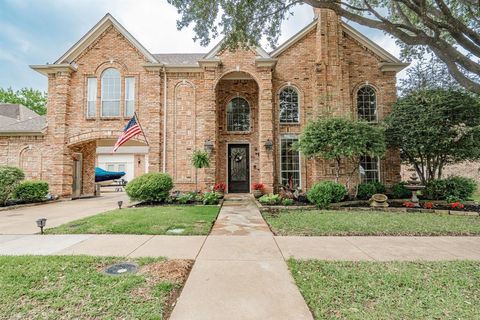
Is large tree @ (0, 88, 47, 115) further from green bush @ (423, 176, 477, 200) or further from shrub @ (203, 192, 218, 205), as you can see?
green bush @ (423, 176, 477, 200)

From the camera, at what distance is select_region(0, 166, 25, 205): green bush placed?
9.29m

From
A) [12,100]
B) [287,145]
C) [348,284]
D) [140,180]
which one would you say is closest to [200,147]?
[140,180]

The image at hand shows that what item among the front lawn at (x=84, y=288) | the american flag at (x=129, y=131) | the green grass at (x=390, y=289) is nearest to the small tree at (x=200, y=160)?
the american flag at (x=129, y=131)

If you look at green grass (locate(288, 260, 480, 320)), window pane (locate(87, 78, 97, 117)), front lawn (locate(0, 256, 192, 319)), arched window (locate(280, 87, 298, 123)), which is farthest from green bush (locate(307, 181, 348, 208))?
window pane (locate(87, 78, 97, 117))

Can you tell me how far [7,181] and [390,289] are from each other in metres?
→ 12.6

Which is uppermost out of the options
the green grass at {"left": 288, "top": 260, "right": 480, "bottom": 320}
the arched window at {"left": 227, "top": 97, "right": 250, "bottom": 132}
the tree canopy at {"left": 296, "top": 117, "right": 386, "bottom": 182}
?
the arched window at {"left": 227, "top": 97, "right": 250, "bottom": 132}

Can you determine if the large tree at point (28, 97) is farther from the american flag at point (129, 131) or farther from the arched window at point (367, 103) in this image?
the arched window at point (367, 103)

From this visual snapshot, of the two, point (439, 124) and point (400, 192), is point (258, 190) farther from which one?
point (439, 124)

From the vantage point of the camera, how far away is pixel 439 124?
950 centimetres

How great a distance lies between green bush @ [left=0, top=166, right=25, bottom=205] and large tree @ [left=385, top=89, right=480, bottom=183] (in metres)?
15.7

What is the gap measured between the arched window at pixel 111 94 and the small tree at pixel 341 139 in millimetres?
9380

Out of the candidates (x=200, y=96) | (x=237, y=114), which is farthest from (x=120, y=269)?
(x=237, y=114)

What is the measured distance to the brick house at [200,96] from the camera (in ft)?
38.4

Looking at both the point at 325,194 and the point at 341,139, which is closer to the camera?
the point at 325,194
